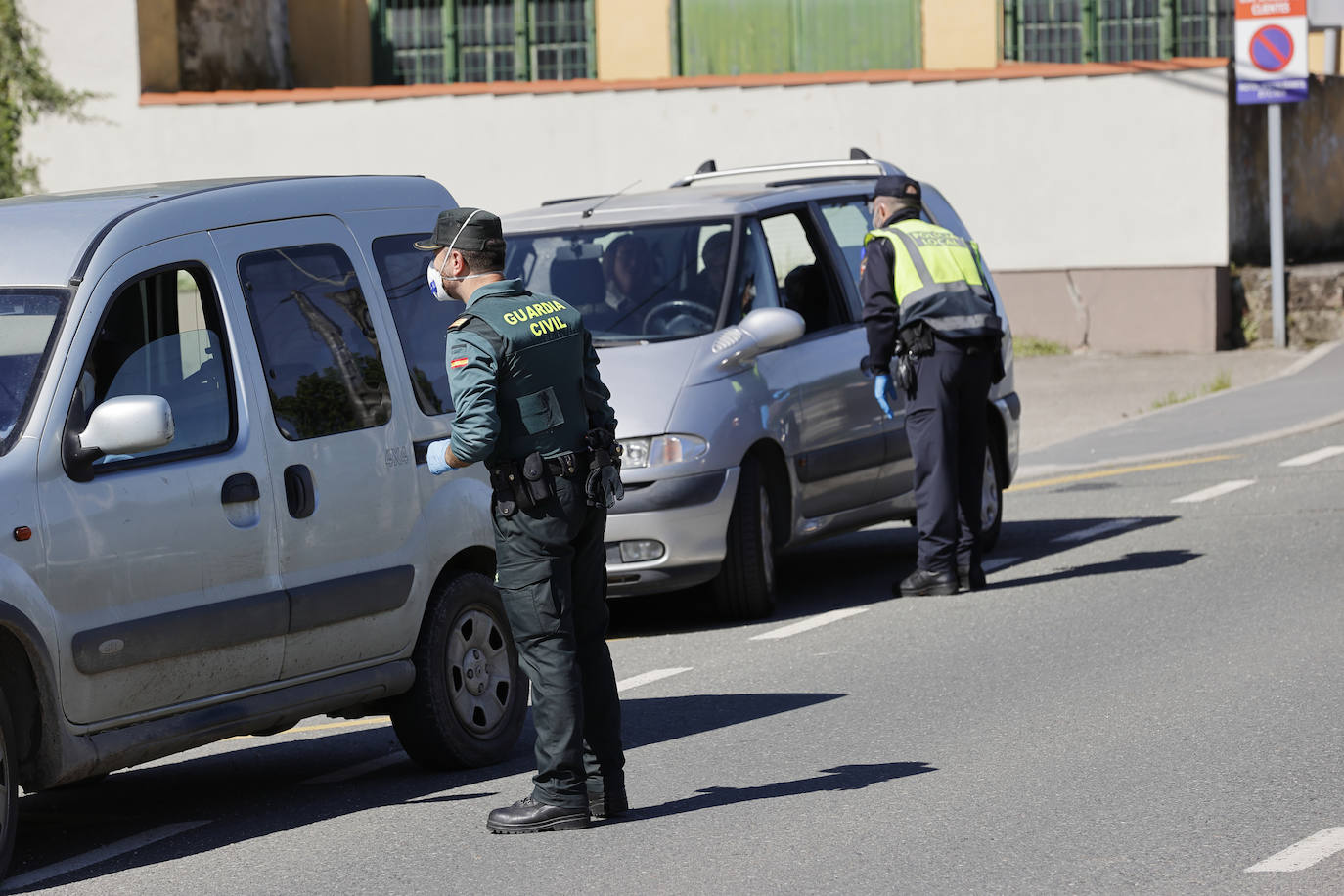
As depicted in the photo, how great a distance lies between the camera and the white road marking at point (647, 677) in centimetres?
861

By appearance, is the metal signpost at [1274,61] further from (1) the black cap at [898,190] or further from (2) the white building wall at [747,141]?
(1) the black cap at [898,190]

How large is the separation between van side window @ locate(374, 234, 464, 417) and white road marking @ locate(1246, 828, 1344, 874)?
3099 millimetres

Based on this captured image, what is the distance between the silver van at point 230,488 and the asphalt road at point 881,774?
15.3 inches

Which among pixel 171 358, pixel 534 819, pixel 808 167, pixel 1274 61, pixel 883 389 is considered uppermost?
pixel 1274 61

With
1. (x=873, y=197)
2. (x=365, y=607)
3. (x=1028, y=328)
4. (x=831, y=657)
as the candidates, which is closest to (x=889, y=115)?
(x=1028, y=328)

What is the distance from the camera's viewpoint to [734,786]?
21.8 ft

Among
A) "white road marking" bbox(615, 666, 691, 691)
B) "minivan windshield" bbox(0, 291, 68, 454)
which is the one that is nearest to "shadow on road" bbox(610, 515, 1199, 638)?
"white road marking" bbox(615, 666, 691, 691)

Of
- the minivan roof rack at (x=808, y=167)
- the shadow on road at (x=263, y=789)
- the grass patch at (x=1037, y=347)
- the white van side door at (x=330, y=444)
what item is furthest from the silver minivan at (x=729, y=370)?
the grass patch at (x=1037, y=347)

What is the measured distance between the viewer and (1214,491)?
13.2 m

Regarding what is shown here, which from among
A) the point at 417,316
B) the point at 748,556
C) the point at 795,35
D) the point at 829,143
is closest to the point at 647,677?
the point at 748,556

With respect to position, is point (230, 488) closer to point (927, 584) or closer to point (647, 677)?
point (647, 677)

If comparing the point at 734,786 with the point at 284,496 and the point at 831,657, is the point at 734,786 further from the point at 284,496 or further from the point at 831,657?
the point at 831,657

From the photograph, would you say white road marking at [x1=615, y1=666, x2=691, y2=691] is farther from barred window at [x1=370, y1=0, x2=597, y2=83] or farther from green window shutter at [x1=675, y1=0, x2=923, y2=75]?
barred window at [x1=370, y1=0, x2=597, y2=83]

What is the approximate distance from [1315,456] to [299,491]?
31.5ft
